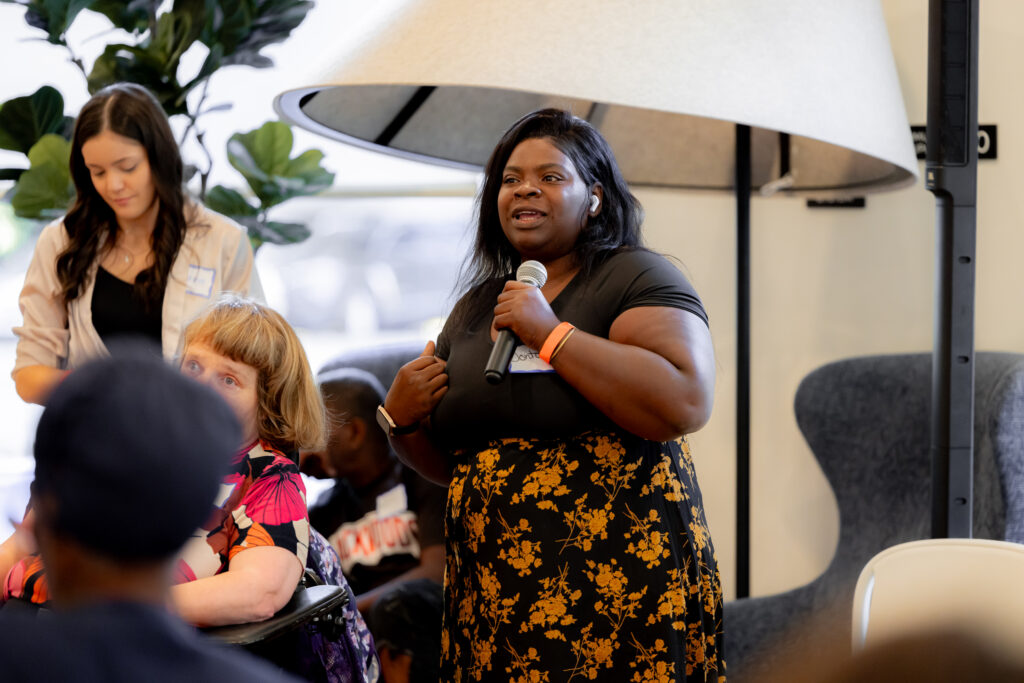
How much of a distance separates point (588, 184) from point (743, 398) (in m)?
1.42

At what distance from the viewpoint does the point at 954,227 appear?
81.3 inches

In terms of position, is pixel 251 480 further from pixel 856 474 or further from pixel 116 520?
pixel 856 474

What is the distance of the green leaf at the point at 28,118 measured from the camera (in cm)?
264

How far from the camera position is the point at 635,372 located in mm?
1423

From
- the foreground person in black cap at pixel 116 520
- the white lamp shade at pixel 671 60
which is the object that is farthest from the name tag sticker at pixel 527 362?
the foreground person in black cap at pixel 116 520

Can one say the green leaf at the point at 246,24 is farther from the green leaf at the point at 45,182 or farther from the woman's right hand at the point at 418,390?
the woman's right hand at the point at 418,390

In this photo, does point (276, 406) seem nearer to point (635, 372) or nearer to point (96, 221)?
point (635, 372)

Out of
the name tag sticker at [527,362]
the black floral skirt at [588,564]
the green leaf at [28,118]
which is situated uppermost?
the green leaf at [28,118]

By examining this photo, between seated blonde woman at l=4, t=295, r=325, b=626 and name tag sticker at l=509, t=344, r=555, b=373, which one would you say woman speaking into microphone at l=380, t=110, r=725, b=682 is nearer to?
name tag sticker at l=509, t=344, r=555, b=373

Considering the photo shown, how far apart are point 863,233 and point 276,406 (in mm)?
2065

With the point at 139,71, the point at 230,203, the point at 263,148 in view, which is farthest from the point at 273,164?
the point at 139,71

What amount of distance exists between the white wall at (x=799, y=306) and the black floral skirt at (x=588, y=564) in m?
1.65

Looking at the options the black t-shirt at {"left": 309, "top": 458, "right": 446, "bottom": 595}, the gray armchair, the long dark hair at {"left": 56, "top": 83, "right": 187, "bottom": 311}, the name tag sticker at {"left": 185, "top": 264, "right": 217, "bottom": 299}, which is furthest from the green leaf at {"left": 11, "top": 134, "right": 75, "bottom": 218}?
the gray armchair

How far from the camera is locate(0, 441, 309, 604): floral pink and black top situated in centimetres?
153
